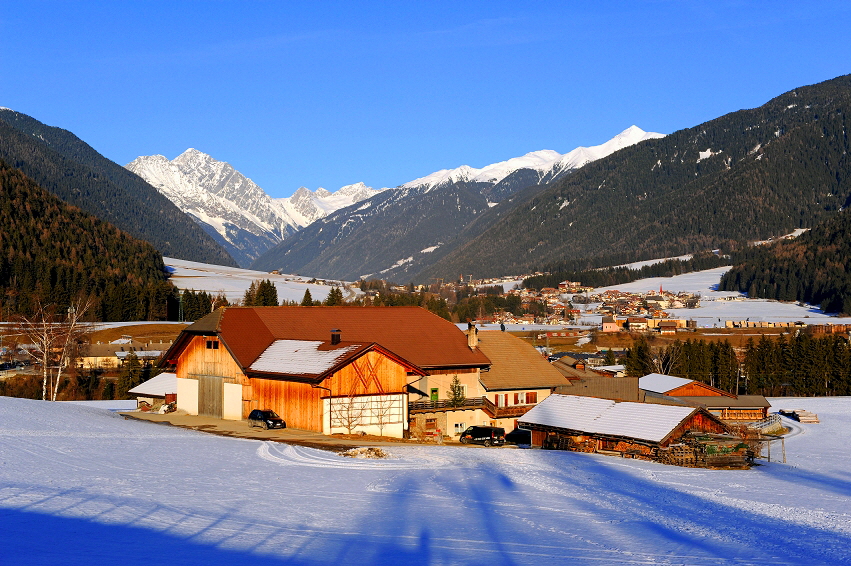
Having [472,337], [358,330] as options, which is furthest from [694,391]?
A: [358,330]

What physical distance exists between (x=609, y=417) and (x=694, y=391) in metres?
36.0

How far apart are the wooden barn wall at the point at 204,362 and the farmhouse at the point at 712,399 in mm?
39430

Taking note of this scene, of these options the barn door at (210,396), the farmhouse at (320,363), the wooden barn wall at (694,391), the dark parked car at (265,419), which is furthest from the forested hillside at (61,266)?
the dark parked car at (265,419)

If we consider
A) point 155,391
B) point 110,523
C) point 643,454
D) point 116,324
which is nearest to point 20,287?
point 116,324

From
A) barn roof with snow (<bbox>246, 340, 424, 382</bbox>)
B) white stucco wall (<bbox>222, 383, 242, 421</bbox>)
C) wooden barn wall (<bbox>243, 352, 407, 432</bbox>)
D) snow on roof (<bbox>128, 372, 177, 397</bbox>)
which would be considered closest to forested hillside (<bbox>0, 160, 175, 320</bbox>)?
snow on roof (<bbox>128, 372, 177, 397</bbox>)

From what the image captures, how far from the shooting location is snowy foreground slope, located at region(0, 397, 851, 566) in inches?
654

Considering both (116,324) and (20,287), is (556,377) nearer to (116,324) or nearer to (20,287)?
(116,324)

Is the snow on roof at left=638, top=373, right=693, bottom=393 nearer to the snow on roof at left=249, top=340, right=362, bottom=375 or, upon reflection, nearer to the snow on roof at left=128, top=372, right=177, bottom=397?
the snow on roof at left=249, top=340, right=362, bottom=375

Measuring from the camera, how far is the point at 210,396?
49500 millimetres

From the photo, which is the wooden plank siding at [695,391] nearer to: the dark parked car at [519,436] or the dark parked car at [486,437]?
the dark parked car at [519,436]

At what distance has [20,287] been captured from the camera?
493ft

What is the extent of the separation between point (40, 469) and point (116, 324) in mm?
116845

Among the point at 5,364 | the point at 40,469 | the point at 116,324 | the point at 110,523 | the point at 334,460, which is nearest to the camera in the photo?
the point at 110,523

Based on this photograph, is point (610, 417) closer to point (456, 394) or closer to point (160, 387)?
point (456, 394)
